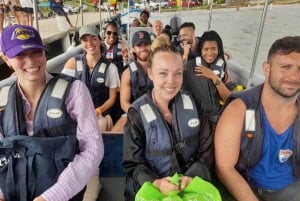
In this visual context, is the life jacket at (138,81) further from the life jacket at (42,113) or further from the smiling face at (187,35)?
the life jacket at (42,113)

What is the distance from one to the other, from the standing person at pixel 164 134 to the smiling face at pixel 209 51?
1.15 meters

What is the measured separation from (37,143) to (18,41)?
451mm

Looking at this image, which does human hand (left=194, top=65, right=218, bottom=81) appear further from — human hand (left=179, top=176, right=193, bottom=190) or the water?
the water

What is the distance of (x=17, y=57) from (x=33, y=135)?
14.2 inches

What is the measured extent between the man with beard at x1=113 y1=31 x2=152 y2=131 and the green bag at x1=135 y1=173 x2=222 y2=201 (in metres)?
1.40

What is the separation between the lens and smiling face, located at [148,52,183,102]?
5.01 feet

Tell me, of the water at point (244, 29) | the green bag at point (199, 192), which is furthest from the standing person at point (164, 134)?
the water at point (244, 29)

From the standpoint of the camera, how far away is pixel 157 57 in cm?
158

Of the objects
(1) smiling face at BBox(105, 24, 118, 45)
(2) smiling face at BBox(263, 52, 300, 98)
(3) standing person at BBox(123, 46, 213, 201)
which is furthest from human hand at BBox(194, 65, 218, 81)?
(1) smiling face at BBox(105, 24, 118, 45)

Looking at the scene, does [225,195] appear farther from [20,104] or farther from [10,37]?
[10,37]

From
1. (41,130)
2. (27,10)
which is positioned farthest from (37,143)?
(27,10)

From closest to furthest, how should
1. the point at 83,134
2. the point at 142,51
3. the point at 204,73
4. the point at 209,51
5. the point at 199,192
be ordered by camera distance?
1. the point at 199,192
2. the point at 83,134
3. the point at 204,73
4. the point at 209,51
5. the point at 142,51

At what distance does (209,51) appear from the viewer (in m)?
2.68

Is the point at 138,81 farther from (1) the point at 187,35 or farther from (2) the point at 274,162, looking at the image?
(2) the point at 274,162
